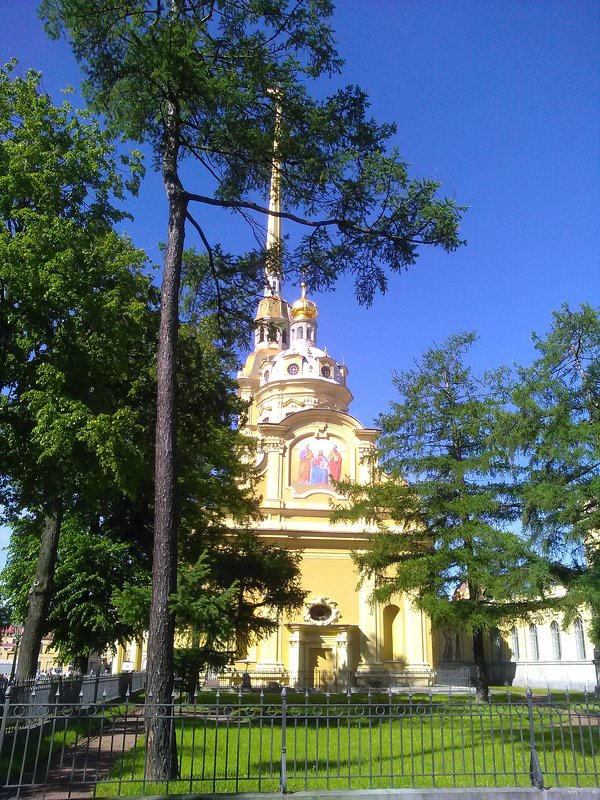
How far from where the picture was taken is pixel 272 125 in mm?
10727

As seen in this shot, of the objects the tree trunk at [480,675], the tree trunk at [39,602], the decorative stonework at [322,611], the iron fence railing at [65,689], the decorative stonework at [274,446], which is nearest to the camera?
the iron fence railing at [65,689]

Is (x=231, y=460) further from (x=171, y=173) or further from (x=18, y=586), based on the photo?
(x=171, y=173)

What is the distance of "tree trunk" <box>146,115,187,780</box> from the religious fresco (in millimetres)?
26955

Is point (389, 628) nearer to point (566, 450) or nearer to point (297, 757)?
point (566, 450)

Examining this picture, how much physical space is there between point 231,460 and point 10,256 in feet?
34.9

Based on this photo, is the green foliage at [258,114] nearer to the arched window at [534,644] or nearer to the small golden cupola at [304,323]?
the arched window at [534,644]

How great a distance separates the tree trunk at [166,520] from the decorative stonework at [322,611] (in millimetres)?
24928

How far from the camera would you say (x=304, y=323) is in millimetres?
53969

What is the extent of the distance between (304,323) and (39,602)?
134 ft

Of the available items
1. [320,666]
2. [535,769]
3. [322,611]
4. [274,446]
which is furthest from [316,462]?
[535,769]

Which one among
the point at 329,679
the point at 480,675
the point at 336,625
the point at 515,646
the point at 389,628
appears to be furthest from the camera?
the point at 515,646

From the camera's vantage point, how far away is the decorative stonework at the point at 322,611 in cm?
3281

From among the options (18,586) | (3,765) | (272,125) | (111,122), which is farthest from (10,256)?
(18,586)

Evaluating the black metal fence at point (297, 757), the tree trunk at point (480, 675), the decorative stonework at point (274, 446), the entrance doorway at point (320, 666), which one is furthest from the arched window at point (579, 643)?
the black metal fence at point (297, 757)
